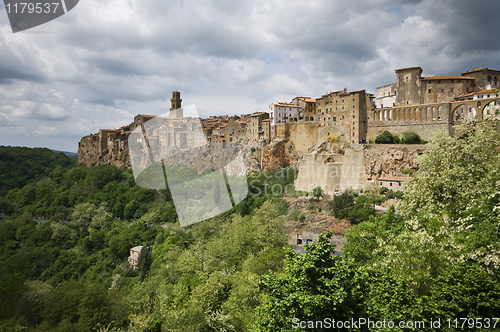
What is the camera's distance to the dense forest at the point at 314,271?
5699 millimetres

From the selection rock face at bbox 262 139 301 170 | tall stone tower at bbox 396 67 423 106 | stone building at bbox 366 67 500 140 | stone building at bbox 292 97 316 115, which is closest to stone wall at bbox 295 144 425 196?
stone building at bbox 366 67 500 140

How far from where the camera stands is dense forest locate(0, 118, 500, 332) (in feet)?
18.7

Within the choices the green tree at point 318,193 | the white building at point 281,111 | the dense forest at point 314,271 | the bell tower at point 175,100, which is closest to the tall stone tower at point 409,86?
the dense forest at point 314,271

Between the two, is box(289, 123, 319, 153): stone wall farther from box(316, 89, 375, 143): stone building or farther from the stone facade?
the stone facade

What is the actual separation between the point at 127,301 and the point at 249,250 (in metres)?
7.55

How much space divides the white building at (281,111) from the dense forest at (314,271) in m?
16.5

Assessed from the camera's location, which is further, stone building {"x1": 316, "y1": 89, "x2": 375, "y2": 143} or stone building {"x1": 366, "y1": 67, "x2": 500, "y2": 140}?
stone building {"x1": 316, "y1": 89, "x2": 375, "y2": 143}

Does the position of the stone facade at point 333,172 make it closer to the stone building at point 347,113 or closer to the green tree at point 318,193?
the green tree at point 318,193

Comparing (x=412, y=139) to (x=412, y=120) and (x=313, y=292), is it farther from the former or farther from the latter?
(x=313, y=292)

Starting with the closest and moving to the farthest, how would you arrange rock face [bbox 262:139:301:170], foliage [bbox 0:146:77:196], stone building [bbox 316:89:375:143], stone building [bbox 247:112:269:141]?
stone building [bbox 316:89:375:143]
rock face [bbox 262:139:301:170]
stone building [bbox 247:112:269:141]
foliage [bbox 0:146:77:196]

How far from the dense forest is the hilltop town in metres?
5.28

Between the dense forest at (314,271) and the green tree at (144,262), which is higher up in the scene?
the dense forest at (314,271)

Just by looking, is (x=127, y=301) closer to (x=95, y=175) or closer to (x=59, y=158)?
(x=95, y=175)

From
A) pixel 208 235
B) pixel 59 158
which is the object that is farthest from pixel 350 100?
pixel 59 158
